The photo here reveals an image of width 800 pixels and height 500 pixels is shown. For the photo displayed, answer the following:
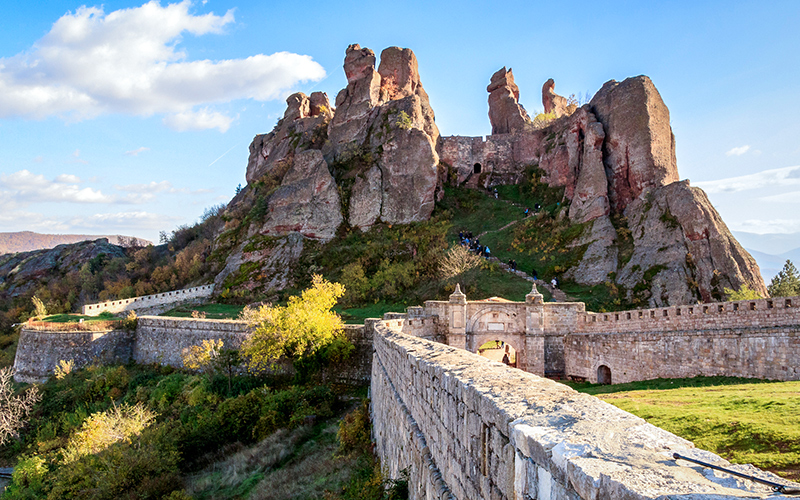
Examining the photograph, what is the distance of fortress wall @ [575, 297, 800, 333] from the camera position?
15.2 m

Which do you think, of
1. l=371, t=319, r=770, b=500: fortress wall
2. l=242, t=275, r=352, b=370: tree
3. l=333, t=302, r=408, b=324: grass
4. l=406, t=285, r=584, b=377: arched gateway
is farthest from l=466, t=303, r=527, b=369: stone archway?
l=371, t=319, r=770, b=500: fortress wall

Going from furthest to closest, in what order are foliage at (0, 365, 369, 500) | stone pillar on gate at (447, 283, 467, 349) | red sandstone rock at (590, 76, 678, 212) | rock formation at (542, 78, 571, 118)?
rock formation at (542, 78, 571, 118) → red sandstone rock at (590, 76, 678, 212) → stone pillar on gate at (447, 283, 467, 349) → foliage at (0, 365, 369, 500)

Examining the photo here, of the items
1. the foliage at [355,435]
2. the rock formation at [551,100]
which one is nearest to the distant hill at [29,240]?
the rock formation at [551,100]

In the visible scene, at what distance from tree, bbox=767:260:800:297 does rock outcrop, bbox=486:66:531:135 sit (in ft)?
108

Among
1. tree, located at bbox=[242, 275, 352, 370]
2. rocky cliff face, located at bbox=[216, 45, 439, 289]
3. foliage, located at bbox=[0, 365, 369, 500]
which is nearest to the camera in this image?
foliage, located at bbox=[0, 365, 369, 500]

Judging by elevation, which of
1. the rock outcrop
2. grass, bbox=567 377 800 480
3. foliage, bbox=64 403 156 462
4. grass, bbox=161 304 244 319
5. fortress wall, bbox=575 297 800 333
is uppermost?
the rock outcrop

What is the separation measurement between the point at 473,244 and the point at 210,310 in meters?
22.3

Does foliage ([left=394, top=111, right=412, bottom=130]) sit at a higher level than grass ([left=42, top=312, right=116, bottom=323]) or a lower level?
higher

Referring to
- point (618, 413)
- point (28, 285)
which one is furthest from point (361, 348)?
point (28, 285)

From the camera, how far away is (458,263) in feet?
111

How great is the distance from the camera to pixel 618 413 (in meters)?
3.39

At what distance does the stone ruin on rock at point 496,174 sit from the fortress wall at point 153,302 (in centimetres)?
218

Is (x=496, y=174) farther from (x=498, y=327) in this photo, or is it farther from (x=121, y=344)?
(x=121, y=344)

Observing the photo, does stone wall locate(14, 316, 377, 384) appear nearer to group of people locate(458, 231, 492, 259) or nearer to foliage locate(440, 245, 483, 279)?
foliage locate(440, 245, 483, 279)
